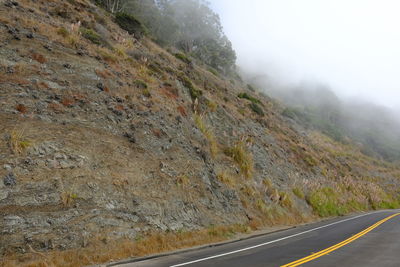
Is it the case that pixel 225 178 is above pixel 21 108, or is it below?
below

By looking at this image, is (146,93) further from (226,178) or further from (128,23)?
(128,23)

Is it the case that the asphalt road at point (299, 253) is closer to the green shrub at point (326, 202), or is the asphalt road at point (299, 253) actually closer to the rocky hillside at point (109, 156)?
the rocky hillside at point (109, 156)

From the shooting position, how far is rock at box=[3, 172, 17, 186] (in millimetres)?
9195

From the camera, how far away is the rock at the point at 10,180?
919 cm

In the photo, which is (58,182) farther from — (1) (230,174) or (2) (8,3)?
(2) (8,3)

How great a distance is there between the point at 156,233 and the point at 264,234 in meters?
6.64

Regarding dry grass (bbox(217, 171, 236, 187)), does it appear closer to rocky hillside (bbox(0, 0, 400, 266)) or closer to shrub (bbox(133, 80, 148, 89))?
rocky hillside (bbox(0, 0, 400, 266))

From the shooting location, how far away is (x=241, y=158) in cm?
2133

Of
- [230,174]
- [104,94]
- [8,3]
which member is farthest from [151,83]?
[8,3]

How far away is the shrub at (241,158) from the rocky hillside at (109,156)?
0.33 ft

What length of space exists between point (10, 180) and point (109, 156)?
3.98 metres

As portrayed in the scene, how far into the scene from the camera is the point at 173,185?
14328mm

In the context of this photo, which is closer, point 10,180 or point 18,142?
point 10,180

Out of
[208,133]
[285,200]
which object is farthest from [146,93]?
[285,200]
